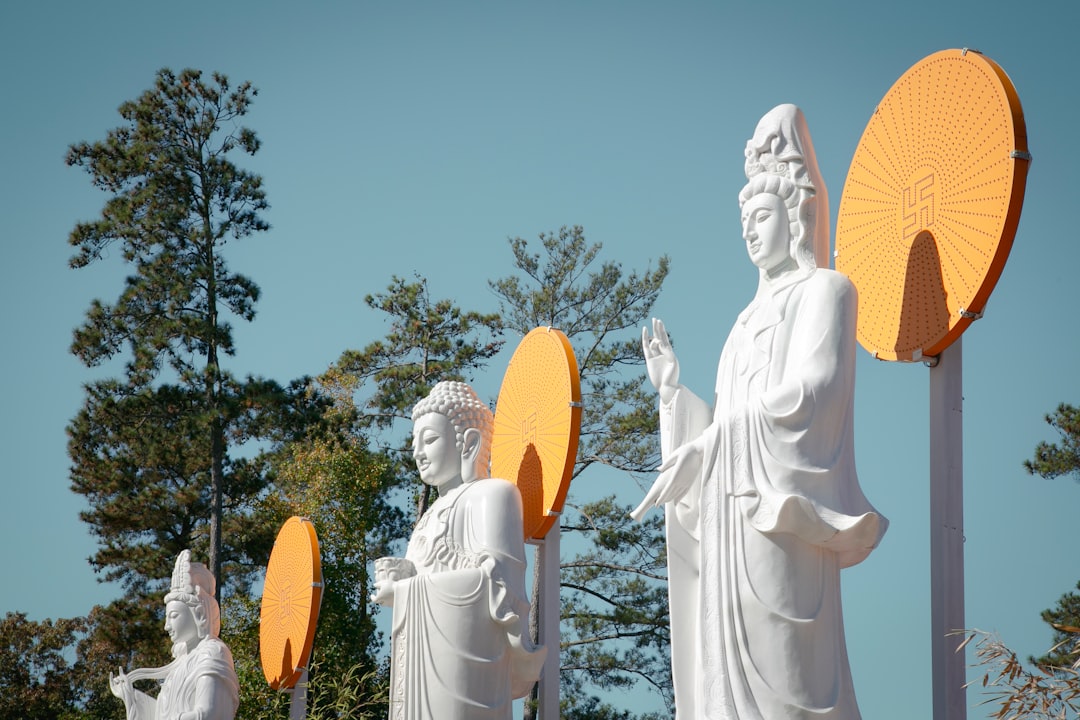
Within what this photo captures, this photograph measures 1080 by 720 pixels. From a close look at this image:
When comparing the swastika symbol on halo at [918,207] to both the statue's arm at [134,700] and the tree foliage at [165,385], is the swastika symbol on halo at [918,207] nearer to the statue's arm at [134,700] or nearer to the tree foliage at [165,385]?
the statue's arm at [134,700]

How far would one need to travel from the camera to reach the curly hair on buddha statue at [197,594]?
9305 mm

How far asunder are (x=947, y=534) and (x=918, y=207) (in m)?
1.35

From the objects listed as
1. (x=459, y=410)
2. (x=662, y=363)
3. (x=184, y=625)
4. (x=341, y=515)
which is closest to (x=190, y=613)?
(x=184, y=625)

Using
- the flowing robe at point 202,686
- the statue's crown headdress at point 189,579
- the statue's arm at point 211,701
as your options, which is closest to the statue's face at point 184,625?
the statue's crown headdress at point 189,579

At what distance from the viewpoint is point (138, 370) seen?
58.2 ft

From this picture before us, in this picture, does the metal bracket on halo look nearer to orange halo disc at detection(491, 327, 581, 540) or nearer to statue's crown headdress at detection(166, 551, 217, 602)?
orange halo disc at detection(491, 327, 581, 540)

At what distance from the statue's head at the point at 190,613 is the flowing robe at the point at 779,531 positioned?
454 centimetres

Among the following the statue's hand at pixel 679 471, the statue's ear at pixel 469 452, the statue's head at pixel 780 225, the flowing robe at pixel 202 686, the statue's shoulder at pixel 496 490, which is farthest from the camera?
the flowing robe at pixel 202 686

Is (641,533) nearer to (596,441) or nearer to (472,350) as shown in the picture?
(596,441)

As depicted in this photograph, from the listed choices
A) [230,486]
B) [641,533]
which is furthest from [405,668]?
[230,486]

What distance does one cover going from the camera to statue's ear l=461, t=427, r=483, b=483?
25.1 feet

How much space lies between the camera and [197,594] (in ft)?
30.8

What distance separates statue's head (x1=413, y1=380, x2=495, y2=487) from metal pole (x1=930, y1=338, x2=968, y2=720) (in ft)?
8.81

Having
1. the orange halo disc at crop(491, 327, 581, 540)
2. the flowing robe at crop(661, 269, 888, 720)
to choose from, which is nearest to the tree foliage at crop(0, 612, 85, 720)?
the orange halo disc at crop(491, 327, 581, 540)
